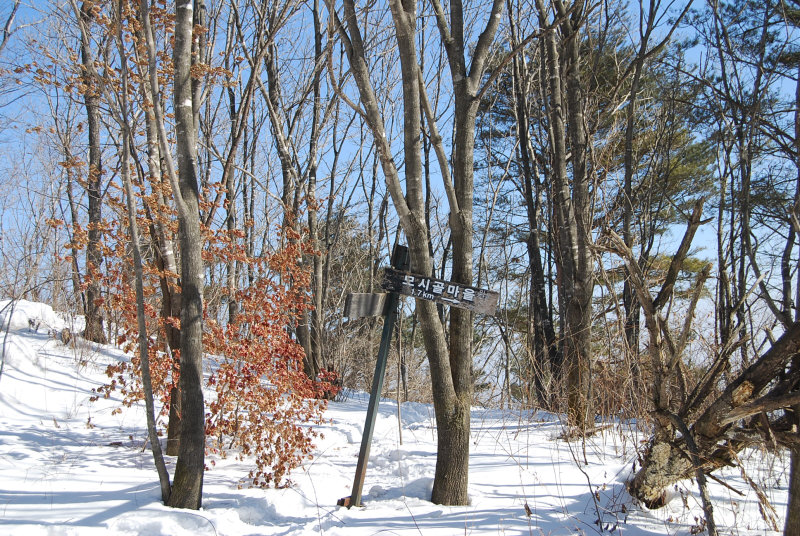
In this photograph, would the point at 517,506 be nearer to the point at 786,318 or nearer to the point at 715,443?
the point at 715,443

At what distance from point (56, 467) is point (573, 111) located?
579 centimetres

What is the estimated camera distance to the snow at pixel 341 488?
309 centimetres

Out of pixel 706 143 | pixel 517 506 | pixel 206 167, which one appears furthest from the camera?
pixel 706 143

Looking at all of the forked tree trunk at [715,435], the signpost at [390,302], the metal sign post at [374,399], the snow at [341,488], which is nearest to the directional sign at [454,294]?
the signpost at [390,302]

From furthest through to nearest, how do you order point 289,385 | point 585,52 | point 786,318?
point 585,52, point 289,385, point 786,318

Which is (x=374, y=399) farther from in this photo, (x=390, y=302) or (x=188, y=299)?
(x=188, y=299)

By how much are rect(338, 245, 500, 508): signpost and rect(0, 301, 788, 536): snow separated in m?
0.37

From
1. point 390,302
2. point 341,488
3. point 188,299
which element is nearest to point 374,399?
point 390,302

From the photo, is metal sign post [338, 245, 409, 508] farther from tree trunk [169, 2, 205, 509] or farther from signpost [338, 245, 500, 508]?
tree trunk [169, 2, 205, 509]

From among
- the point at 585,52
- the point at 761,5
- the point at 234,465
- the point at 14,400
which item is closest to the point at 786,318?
the point at 234,465

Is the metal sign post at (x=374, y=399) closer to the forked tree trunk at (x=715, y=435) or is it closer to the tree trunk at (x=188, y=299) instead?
the tree trunk at (x=188, y=299)

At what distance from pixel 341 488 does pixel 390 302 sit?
149 cm

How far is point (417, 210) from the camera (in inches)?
146

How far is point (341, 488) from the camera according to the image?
4035 mm
